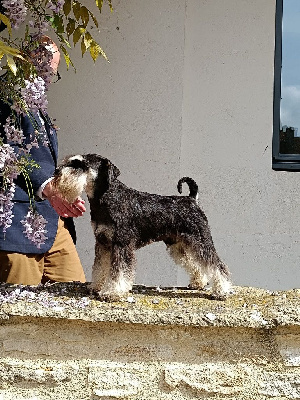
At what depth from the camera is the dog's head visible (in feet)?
9.21

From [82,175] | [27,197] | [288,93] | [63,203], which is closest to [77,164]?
[82,175]

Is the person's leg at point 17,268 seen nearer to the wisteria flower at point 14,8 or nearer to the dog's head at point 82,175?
the dog's head at point 82,175

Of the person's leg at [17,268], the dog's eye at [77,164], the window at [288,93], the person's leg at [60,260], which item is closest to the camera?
the dog's eye at [77,164]

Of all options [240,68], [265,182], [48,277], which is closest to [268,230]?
[265,182]

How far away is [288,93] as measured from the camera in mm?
4973

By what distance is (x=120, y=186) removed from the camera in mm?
2945

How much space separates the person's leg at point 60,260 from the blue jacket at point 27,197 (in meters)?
0.15

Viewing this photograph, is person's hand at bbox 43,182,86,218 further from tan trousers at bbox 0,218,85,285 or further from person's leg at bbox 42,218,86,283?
person's leg at bbox 42,218,86,283

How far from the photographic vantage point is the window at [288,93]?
4.88 meters

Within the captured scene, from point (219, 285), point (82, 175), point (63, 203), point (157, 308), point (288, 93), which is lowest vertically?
point (157, 308)

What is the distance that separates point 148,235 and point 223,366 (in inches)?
26.6

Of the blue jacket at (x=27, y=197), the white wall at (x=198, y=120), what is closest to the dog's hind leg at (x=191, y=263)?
the blue jacket at (x=27, y=197)

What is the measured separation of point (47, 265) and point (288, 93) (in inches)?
94.3

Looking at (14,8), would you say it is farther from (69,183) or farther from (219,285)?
(219,285)
